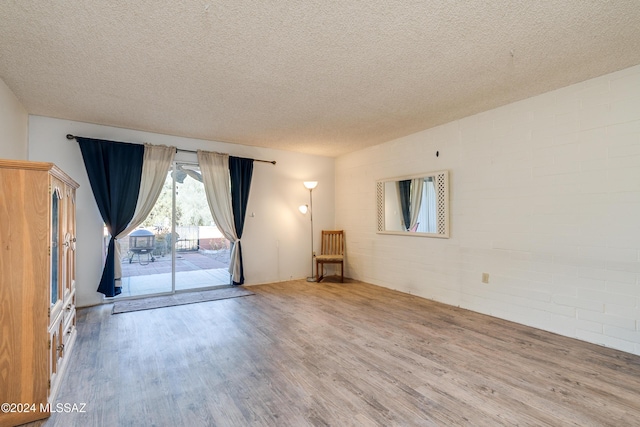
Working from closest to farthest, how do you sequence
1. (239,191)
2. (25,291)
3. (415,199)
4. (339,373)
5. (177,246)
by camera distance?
(25,291)
(339,373)
(415,199)
(177,246)
(239,191)

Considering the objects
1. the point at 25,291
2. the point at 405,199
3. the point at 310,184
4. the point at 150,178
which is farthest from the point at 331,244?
the point at 25,291

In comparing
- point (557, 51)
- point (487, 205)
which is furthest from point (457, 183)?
point (557, 51)

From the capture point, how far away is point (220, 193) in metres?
5.20

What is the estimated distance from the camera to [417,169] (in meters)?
4.82

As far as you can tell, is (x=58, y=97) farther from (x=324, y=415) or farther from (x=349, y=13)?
(x=324, y=415)

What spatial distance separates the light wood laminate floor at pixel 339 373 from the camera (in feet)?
6.26

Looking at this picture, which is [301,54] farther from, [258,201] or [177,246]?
[177,246]

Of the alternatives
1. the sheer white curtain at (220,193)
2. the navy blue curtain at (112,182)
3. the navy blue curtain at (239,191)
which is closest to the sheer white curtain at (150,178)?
the navy blue curtain at (112,182)

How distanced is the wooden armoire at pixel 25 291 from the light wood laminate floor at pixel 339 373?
193 millimetres

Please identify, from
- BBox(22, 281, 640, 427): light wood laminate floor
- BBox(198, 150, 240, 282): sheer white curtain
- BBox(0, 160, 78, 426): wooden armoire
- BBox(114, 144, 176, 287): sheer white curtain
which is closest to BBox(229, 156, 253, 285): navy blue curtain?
BBox(198, 150, 240, 282): sheer white curtain

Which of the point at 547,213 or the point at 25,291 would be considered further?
the point at 547,213

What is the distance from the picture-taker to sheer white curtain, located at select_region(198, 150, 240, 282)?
5.11m

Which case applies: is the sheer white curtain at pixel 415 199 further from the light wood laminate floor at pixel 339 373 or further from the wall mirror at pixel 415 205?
the light wood laminate floor at pixel 339 373

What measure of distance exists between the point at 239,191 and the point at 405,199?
289 cm
